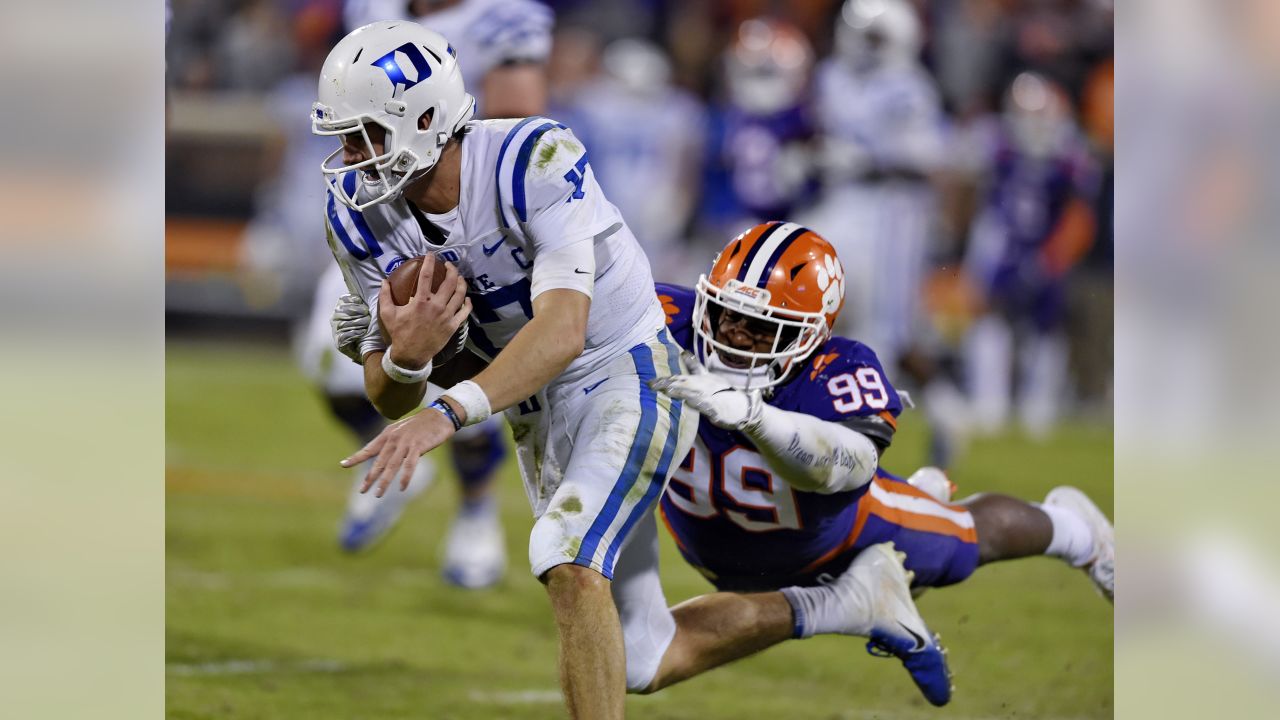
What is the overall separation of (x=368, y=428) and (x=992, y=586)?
7.21ft

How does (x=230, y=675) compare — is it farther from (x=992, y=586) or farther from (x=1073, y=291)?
(x=1073, y=291)

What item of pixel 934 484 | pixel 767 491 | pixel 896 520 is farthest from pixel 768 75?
pixel 767 491

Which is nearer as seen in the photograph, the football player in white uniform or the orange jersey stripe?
the orange jersey stripe

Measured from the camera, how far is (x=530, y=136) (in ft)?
9.95

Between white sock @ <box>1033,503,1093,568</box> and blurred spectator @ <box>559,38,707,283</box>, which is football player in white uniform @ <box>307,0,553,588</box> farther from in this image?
blurred spectator @ <box>559,38,707,283</box>

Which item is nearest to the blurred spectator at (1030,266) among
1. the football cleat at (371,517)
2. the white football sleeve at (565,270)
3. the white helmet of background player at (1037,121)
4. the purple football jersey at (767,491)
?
the white helmet of background player at (1037,121)

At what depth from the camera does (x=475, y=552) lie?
544 centimetres

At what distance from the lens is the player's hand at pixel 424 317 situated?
2902mm

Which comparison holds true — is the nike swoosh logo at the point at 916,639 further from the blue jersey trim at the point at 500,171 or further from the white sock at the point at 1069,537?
the blue jersey trim at the point at 500,171

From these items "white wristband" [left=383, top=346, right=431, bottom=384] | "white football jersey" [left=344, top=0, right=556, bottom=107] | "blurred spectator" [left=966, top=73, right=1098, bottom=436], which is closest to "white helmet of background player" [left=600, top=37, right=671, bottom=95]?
"blurred spectator" [left=966, top=73, right=1098, bottom=436]

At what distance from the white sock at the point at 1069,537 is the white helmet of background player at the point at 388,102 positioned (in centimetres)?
178

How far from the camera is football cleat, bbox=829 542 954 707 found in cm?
346

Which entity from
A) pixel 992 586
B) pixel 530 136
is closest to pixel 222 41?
pixel 992 586

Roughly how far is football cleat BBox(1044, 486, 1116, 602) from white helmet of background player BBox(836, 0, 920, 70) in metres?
4.85
